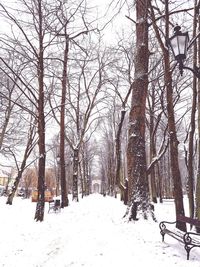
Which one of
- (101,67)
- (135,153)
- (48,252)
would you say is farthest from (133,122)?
Answer: (101,67)

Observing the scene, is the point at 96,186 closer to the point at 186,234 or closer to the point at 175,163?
the point at 175,163

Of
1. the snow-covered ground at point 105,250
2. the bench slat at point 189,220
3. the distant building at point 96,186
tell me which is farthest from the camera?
the distant building at point 96,186

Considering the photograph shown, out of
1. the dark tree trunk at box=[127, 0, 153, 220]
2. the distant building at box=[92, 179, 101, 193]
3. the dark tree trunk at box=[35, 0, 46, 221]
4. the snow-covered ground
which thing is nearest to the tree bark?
the dark tree trunk at box=[127, 0, 153, 220]

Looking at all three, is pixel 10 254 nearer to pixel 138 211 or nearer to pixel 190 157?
pixel 138 211

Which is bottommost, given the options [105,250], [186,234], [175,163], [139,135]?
[105,250]

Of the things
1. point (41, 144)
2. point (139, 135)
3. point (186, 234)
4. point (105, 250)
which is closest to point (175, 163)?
point (139, 135)

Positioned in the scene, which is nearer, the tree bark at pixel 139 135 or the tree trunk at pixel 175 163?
the tree trunk at pixel 175 163

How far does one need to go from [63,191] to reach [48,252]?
11610mm

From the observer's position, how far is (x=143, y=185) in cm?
797

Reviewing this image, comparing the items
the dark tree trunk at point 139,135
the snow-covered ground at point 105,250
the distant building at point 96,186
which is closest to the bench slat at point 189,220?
the snow-covered ground at point 105,250

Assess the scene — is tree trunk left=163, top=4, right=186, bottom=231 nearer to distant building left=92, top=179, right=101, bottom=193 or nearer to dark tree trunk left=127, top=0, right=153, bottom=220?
dark tree trunk left=127, top=0, right=153, bottom=220

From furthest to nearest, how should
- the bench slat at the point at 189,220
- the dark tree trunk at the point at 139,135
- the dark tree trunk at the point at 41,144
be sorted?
the dark tree trunk at the point at 41,144
the dark tree trunk at the point at 139,135
the bench slat at the point at 189,220

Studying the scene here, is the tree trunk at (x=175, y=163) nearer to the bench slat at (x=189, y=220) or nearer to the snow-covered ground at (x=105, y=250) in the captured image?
the bench slat at (x=189, y=220)

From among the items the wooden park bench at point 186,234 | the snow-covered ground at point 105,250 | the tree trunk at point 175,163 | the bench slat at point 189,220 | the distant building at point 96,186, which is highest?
the tree trunk at point 175,163
